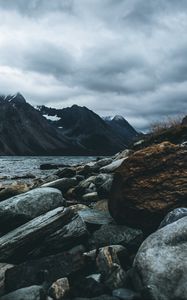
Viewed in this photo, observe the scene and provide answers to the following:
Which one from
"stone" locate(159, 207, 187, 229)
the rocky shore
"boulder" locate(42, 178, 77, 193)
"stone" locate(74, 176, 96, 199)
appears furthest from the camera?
"boulder" locate(42, 178, 77, 193)

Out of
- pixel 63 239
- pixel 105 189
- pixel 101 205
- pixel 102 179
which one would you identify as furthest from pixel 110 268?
pixel 102 179

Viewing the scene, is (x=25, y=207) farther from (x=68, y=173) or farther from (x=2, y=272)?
(x=68, y=173)

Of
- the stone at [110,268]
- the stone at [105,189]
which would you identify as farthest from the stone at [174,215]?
the stone at [105,189]

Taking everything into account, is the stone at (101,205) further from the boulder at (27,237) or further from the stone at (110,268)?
the stone at (110,268)

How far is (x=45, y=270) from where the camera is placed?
26.2 feet

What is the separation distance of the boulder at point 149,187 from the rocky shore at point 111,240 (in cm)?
2

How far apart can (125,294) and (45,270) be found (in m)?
1.68

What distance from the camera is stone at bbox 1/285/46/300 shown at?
7.33 meters

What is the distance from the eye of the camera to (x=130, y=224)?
931cm

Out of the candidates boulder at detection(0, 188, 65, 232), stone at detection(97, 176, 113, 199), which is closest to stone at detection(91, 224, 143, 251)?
boulder at detection(0, 188, 65, 232)

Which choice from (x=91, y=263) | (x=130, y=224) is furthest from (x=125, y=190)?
(x=91, y=263)

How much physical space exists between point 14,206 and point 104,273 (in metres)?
3.28

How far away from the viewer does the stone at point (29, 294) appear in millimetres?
7330

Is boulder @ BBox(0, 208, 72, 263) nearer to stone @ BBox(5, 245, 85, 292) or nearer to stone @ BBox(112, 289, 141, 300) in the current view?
stone @ BBox(5, 245, 85, 292)
